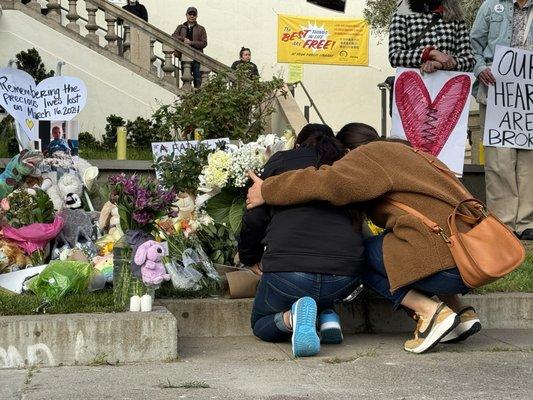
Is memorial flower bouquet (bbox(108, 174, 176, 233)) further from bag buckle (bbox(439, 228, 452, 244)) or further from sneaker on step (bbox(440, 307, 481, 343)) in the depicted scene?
sneaker on step (bbox(440, 307, 481, 343))

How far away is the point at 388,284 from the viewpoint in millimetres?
6297

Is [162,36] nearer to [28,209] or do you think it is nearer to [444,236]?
[28,209]

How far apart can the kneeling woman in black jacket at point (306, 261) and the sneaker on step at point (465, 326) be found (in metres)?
0.63

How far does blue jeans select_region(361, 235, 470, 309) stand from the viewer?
6.09 metres

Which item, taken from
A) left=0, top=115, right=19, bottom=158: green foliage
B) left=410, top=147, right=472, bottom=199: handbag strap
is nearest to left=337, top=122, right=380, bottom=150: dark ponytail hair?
left=410, top=147, right=472, bottom=199: handbag strap

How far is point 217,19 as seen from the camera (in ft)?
72.2

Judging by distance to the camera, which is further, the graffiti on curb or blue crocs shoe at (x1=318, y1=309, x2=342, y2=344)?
blue crocs shoe at (x1=318, y1=309, x2=342, y2=344)

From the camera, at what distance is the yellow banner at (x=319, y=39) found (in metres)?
22.2

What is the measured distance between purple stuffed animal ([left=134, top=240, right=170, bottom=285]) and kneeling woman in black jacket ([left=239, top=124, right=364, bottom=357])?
1.82 ft

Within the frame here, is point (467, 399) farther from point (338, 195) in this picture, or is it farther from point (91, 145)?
point (91, 145)

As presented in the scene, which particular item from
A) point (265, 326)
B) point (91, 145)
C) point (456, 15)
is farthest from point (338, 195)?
point (91, 145)

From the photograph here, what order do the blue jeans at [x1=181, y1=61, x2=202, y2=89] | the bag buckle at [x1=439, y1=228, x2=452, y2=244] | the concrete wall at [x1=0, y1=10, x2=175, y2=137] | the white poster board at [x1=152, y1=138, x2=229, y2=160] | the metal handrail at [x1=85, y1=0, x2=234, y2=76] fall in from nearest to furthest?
1. the bag buckle at [x1=439, y1=228, x2=452, y2=244]
2. the white poster board at [x1=152, y1=138, x2=229, y2=160]
3. the concrete wall at [x1=0, y1=10, x2=175, y2=137]
4. the metal handrail at [x1=85, y1=0, x2=234, y2=76]
5. the blue jeans at [x1=181, y1=61, x2=202, y2=89]

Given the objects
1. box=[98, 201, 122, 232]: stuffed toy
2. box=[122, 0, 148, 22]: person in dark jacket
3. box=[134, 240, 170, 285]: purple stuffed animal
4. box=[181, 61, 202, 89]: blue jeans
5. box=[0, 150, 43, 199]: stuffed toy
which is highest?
box=[122, 0, 148, 22]: person in dark jacket

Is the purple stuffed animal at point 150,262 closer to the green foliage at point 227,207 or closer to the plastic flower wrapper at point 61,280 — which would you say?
the plastic flower wrapper at point 61,280
